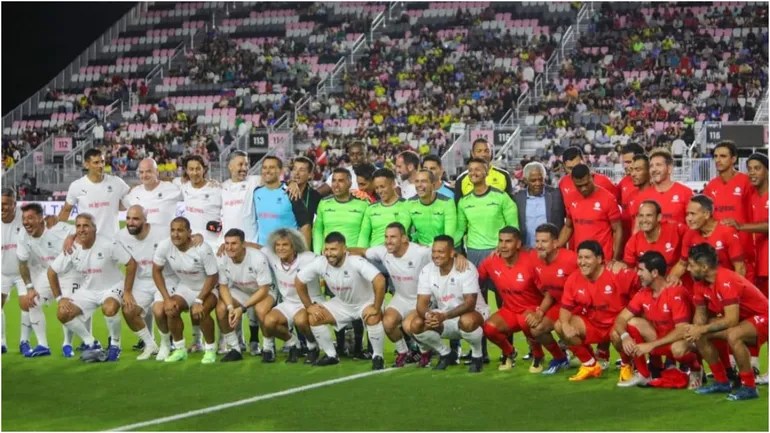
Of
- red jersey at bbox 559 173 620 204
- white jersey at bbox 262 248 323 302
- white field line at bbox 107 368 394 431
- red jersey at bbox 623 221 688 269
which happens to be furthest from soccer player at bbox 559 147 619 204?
white jersey at bbox 262 248 323 302

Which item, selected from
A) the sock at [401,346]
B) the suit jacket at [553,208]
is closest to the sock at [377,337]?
the sock at [401,346]

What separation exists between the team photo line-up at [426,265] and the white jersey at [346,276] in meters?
0.01

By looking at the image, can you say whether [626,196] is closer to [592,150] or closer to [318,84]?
[592,150]

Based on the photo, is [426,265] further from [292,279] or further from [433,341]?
[292,279]

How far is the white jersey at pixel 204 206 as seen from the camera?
11.5 metres

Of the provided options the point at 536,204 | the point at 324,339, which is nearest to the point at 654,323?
the point at 536,204

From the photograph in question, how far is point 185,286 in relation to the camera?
36.0ft

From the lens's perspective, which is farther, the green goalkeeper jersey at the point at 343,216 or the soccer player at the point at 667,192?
the green goalkeeper jersey at the point at 343,216

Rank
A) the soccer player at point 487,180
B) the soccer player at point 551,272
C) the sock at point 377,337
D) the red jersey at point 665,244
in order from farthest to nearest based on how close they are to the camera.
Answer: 1. the soccer player at point 487,180
2. the sock at point 377,337
3. the soccer player at point 551,272
4. the red jersey at point 665,244

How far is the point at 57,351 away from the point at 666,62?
2720 cm

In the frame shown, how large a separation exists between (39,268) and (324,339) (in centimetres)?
324

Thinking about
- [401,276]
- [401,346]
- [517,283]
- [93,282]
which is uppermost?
[93,282]

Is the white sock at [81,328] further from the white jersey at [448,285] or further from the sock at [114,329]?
the white jersey at [448,285]

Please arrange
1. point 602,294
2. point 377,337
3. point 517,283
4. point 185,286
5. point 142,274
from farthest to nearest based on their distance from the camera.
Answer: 1. point 142,274
2. point 185,286
3. point 377,337
4. point 517,283
5. point 602,294
